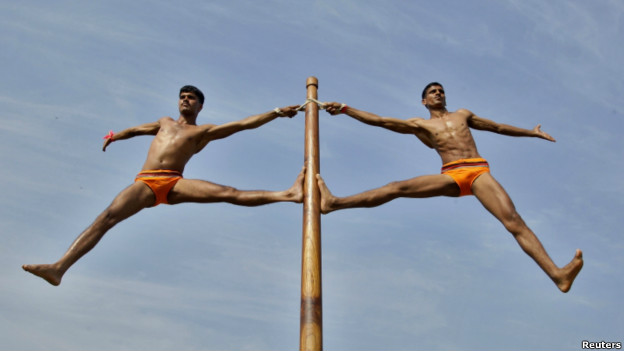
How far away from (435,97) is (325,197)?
10.1 ft

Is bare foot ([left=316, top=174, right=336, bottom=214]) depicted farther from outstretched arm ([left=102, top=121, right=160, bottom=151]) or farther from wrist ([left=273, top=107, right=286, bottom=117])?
outstretched arm ([left=102, top=121, right=160, bottom=151])

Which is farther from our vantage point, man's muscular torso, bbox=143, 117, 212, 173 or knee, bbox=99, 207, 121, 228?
man's muscular torso, bbox=143, 117, 212, 173

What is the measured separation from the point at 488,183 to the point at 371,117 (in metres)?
2.05

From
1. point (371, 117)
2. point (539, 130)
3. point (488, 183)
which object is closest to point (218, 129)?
point (371, 117)

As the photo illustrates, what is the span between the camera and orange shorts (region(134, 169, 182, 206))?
9234 millimetres

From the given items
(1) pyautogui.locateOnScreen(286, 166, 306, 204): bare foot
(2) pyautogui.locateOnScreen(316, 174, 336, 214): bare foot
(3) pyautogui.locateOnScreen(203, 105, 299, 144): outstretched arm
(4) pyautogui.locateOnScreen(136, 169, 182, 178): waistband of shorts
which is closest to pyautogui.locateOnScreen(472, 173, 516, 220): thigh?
(2) pyautogui.locateOnScreen(316, 174, 336, 214): bare foot

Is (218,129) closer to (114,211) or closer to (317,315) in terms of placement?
(114,211)

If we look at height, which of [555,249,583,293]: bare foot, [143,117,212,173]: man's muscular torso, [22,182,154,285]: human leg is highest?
[143,117,212,173]: man's muscular torso

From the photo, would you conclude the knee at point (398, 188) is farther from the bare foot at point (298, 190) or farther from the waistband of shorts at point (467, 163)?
the bare foot at point (298, 190)

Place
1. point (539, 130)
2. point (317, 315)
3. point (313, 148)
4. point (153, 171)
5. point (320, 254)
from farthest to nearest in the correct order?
point (539, 130)
point (153, 171)
point (313, 148)
point (320, 254)
point (317, 315)

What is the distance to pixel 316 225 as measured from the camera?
804 centimetres

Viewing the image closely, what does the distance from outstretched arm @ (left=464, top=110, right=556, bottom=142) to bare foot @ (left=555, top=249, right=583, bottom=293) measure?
2.62 metres

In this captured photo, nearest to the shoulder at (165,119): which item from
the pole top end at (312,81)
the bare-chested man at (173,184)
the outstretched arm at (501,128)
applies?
the bare-chested man at (173,184)

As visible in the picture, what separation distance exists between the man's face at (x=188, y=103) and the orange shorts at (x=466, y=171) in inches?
163
